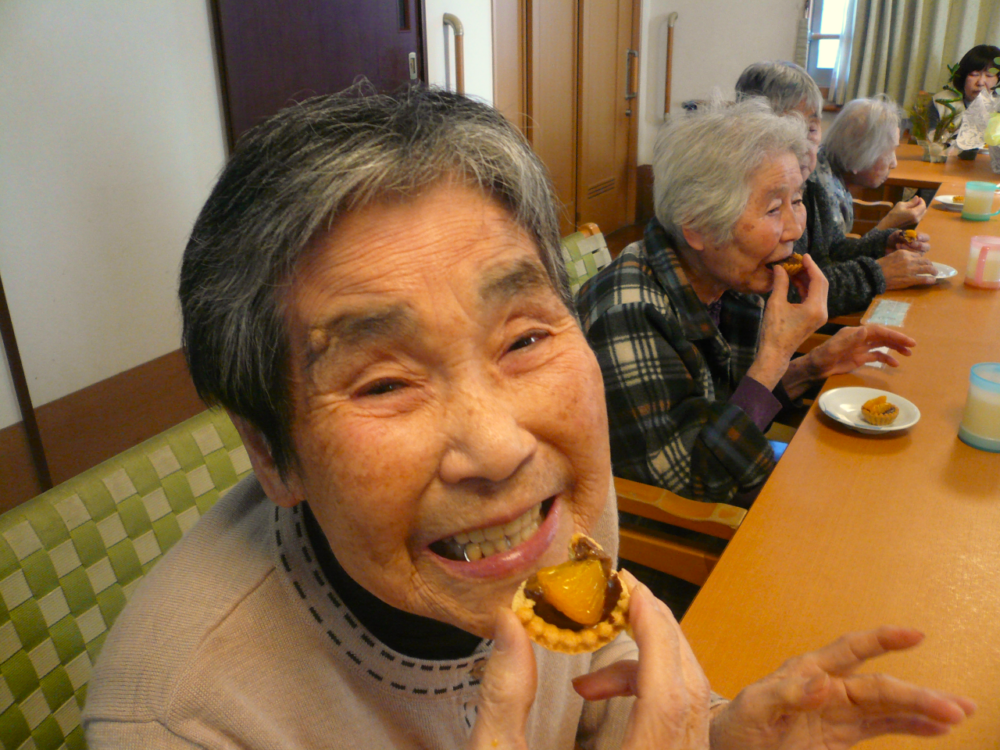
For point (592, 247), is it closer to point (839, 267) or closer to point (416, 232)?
point (839, 267)

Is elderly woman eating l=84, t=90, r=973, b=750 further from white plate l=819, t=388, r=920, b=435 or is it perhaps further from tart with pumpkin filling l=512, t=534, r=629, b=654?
white plate l=819, t=388, r=920, b=435

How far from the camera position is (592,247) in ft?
8.45

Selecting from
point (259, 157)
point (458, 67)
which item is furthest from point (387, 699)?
point (458, 67)

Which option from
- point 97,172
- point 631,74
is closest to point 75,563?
point 97,172

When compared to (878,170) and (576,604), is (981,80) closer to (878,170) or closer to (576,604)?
(878,170)

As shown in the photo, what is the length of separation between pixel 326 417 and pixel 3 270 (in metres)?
2.43

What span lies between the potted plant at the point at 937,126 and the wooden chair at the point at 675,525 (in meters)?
4.83

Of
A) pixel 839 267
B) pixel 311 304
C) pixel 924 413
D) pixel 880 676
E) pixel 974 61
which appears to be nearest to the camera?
pixel 311 304

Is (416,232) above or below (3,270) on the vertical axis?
above

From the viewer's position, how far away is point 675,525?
5.84 feet

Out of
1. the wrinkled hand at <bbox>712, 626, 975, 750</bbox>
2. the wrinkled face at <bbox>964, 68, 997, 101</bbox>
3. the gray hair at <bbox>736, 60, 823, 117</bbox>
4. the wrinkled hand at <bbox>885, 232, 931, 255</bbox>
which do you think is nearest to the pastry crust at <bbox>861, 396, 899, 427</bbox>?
the wrinkled hand at <bbox>712, 626, 975, 750</bbox>

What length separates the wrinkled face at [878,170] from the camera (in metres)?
3.87

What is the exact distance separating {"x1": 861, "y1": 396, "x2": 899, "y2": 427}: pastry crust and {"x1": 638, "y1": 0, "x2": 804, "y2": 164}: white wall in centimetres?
625

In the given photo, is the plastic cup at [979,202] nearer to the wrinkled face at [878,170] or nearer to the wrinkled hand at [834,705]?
the wrinkled face at [878,170]
